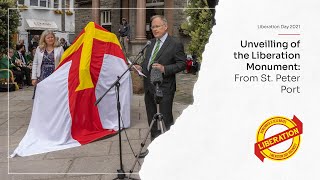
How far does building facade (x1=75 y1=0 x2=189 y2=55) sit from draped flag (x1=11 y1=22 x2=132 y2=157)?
0.36 metres

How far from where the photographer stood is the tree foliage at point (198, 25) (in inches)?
264

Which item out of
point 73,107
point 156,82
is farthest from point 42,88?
point 156,82

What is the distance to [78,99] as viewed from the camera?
5238 mm

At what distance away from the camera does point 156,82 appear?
114 inches

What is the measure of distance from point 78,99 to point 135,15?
1023 centimetres

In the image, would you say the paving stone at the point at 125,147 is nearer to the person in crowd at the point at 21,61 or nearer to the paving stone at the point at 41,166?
the paving stone at the point at 41,166

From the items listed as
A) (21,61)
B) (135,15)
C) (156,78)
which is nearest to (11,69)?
(21,61)

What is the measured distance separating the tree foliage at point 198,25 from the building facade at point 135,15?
Answer: 243mm

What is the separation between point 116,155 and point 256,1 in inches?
123

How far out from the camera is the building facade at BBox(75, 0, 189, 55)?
19.9 feet

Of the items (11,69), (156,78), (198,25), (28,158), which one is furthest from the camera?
(11,69)

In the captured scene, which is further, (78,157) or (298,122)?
(78,157)

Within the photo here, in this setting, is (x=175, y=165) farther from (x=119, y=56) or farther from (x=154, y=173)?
(x=119, y=56)

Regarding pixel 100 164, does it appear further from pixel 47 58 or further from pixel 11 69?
pixel 11 69
